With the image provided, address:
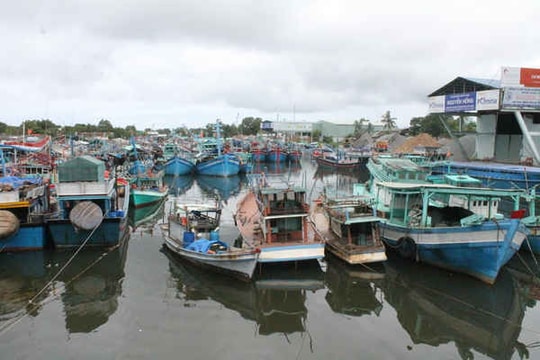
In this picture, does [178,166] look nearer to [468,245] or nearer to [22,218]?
[22,218]

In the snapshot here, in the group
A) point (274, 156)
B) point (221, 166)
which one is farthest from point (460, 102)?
point (274, 156)

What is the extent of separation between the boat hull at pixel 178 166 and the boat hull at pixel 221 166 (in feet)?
6.06

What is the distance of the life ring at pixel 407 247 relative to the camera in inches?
→ 645

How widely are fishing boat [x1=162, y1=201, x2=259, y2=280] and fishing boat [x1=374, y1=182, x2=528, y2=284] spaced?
276 inches

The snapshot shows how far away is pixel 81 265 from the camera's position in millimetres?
16594

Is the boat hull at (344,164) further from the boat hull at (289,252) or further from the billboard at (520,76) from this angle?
the boat hull at (289,252)

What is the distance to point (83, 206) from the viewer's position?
1717 centimetres

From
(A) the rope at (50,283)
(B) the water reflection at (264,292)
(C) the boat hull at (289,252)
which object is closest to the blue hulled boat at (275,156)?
(A) the rope at (50,283)

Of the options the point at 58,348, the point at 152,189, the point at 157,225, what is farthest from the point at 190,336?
the point at 152,189

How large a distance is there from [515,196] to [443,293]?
5.42 m

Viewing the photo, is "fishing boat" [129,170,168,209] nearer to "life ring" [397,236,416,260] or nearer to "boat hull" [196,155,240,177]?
"boat hull" [196,155,240,177]

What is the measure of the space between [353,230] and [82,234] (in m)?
12.3

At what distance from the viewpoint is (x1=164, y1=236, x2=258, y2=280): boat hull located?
14.0 meters

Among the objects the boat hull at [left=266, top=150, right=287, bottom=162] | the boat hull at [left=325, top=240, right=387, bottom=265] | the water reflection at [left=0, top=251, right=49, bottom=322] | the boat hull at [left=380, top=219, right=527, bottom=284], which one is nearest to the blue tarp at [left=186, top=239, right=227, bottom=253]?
the boat hull at [left=325, top=240, right=387, bottom=265]
